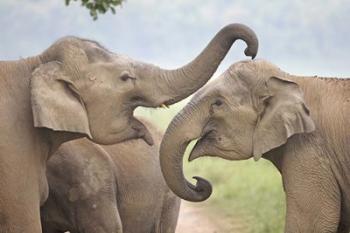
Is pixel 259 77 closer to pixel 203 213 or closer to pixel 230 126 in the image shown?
pixel 230 126

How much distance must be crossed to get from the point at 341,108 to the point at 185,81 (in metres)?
1.33

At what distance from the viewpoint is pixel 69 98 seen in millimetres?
10523

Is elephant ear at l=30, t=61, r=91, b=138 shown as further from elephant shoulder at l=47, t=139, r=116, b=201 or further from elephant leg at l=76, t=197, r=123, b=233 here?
elephant leg at l=76, t=197, r=123, b=233

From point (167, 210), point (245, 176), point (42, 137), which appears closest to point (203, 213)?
point (245, 176)

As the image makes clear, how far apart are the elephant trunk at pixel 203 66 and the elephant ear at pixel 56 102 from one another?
742 millimetres

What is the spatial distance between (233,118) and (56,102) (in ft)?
4.86

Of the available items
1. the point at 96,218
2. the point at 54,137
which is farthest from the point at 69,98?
the point at 96,218

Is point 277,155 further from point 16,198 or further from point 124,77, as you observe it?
point 16,198

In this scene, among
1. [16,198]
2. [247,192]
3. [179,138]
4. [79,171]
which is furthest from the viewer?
[247,192]

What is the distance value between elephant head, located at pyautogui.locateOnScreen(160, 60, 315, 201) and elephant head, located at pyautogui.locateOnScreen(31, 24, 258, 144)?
201mm

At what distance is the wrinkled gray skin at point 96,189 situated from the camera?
38.1ft

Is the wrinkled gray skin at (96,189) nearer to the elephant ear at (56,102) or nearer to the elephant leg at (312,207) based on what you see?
the elephant ear at (56,102)

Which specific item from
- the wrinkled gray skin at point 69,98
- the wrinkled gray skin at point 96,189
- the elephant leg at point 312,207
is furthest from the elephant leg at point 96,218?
the elephant leg at point 312,207

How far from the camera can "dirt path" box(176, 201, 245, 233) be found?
1750cm
